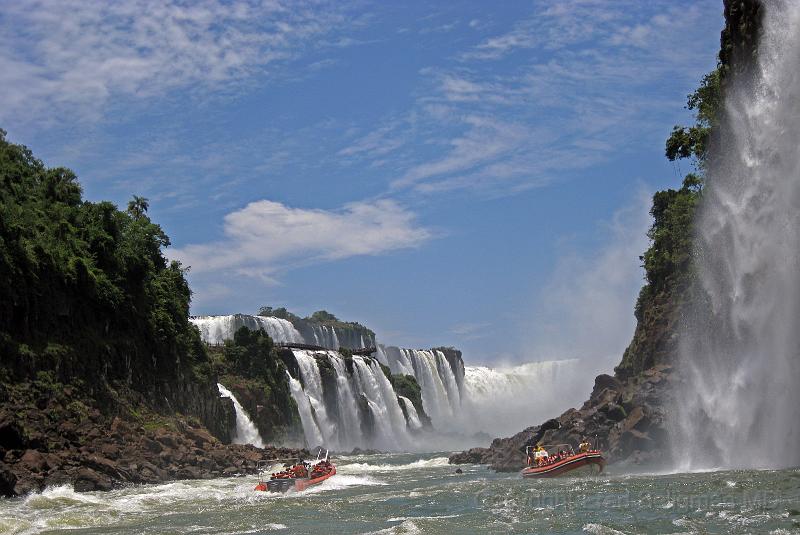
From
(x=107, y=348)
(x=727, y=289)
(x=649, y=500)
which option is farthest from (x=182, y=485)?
(x=727, y=289)

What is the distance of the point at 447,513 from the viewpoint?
2544 centimetres

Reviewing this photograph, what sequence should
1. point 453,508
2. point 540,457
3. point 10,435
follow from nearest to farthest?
1. point 453,508
2. point 10,435
3. point 540,457

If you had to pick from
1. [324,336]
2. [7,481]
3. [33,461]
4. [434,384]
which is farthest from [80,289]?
[434,384]

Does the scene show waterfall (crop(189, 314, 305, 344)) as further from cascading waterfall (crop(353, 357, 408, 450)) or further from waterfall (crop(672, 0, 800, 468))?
waterfall (crop(672, 0, 800, 468))

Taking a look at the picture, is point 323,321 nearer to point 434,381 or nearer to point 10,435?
point 434,381

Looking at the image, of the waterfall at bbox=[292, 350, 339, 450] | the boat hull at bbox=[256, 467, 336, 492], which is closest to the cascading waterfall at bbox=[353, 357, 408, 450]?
the waterfall at bbox=[292, 350, 339, 450]

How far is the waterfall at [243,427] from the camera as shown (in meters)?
63.4

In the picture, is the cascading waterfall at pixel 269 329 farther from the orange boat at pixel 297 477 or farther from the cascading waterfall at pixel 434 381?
the orange boat at pixel 297 477

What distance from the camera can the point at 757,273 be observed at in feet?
102

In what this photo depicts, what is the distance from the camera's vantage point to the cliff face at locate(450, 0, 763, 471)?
40.7 metres

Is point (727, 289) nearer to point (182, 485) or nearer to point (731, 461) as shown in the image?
point (731, 461)

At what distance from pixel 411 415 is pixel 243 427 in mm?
30991

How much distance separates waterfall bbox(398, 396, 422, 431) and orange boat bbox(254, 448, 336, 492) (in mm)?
50667

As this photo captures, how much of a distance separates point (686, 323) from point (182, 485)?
2820 cm
